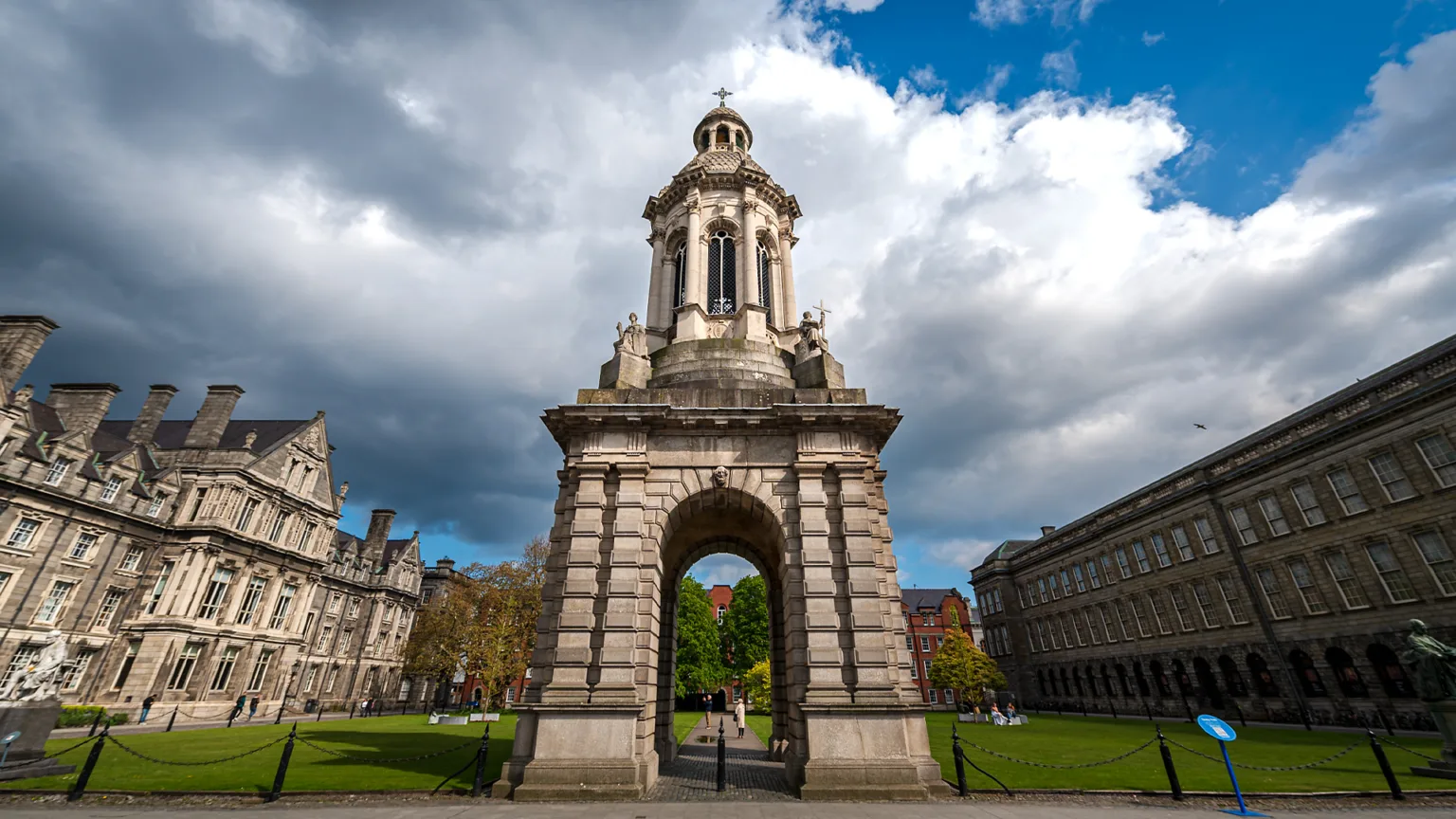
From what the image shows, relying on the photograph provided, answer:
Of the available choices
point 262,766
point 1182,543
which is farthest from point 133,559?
point 1182,543

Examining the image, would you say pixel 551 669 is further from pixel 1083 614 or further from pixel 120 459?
pixel 1083 614

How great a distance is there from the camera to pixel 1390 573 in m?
28.3

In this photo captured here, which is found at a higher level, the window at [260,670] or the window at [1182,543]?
the window at [1182,543]

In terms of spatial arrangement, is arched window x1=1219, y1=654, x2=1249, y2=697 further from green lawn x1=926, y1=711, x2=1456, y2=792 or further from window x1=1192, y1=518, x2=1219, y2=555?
green lawn x1=926, y1=711, x2=1456, y2=792

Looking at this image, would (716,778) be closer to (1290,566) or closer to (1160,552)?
(1290,566)

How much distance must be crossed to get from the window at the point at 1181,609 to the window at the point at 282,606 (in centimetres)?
6641

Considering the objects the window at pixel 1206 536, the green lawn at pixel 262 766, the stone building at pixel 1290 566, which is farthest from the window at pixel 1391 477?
the green lawn at pixel 262 766

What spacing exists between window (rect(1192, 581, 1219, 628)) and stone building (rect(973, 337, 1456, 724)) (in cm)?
13

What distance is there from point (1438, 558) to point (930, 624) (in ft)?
202

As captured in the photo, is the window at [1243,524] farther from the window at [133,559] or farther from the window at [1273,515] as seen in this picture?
the window at [133,559]

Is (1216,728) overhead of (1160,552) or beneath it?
beneath

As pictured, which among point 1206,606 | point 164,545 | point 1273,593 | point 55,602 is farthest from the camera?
point 164,545

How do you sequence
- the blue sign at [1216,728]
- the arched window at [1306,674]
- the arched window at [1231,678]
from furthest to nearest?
the arched window at [1231,678]
the arched window at [1306,674]
the blue sign at [1216,728]

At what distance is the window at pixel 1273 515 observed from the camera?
33438 millimetres
